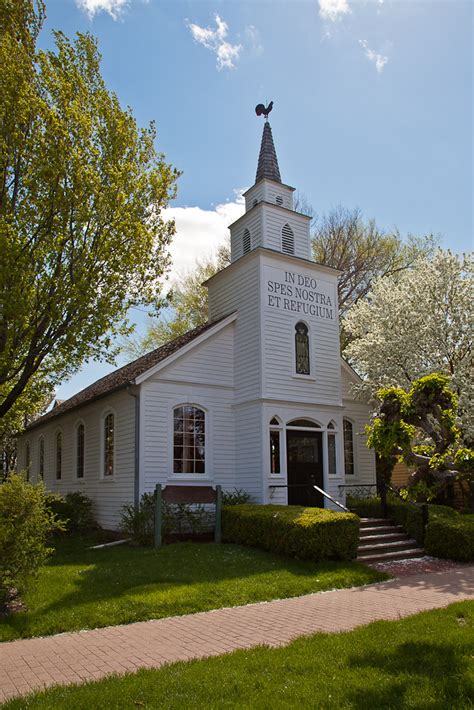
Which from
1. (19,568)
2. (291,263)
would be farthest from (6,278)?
(291,263)

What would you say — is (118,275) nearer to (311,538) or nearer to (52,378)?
(52,378)

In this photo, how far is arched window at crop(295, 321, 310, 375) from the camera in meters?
17.3

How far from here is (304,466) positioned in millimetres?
16797

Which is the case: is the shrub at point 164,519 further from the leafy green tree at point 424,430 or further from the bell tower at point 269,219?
the bell tower at point 269,219

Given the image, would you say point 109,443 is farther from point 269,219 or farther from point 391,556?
point 391,556

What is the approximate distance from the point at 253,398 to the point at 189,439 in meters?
2.10

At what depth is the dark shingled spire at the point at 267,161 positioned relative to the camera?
19.0m

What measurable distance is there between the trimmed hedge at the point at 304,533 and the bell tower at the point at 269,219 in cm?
835

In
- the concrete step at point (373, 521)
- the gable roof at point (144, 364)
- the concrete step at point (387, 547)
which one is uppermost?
the gable roof at point (144, 364)

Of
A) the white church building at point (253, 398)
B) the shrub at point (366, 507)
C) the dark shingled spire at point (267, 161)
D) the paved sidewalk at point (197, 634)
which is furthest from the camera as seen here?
the dark shingled spire at point (267, 161)

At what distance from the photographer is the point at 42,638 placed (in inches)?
285

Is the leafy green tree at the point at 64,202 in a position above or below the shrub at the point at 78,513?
above

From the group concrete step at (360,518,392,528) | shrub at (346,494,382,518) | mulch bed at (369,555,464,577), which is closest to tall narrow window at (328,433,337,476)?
shrub at (346,494,382,518)

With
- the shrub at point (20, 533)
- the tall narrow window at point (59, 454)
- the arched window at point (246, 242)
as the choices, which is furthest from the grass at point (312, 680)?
the tall narrow window at point (59, 454)
